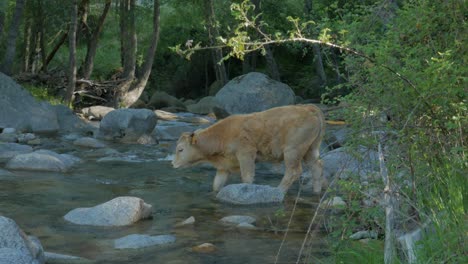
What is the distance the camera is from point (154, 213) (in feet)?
35.3

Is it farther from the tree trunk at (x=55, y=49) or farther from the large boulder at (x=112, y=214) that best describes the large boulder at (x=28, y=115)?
the large boulder at (x=112, y=214)

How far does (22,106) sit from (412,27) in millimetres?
18929

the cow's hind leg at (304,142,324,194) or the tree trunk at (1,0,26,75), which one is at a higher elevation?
the tree trunk at (1,0,26,75)

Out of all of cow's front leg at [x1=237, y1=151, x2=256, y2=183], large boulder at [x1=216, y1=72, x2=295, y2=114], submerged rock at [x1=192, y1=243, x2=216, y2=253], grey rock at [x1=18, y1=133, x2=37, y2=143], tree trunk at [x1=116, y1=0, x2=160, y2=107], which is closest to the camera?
submerged rock at [x1=192, y1=243, x2=216, y2=253]

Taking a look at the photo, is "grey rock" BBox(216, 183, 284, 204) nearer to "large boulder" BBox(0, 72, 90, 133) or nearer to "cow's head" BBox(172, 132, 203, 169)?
"cow's head" BBox(172, 132, 203, 169)

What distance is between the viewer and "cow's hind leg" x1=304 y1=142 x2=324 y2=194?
13.2 metres

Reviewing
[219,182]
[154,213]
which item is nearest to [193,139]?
[219,182]

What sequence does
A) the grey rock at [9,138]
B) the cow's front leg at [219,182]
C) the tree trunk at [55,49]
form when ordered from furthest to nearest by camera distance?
the tree trunk at [55,49]
the grey rock at [9,138]
the cow's front leg at [219,182]

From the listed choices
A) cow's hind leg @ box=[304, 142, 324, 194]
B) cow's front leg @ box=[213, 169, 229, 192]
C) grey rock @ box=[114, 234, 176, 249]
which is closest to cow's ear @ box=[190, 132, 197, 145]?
cow's front leg @ box=[213, 169, 229, 192]

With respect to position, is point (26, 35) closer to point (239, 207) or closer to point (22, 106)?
point (22, 106)

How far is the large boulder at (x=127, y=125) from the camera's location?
21844 mm

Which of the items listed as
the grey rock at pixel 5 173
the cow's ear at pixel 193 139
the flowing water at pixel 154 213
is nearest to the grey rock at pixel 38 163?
the flowing water at pixel 154 213

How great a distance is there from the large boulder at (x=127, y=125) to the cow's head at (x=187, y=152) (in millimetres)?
8390

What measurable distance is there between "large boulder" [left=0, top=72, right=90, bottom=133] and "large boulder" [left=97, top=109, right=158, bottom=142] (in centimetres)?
174
